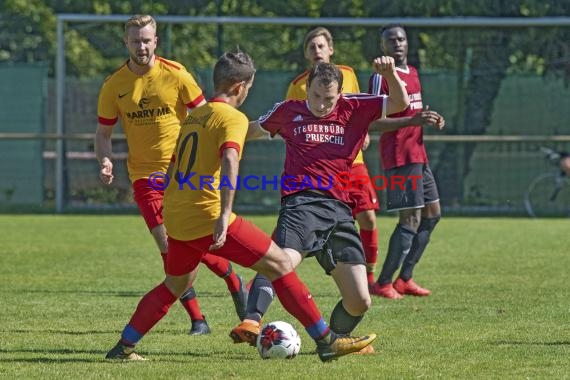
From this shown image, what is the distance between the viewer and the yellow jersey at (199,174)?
684 centimetres

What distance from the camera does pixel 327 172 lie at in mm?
7504

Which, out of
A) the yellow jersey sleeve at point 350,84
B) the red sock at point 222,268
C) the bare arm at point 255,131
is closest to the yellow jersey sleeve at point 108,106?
the red sock at point 222,268

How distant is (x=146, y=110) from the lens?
28.7ft

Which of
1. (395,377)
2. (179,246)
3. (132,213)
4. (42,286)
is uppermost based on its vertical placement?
(179,246)

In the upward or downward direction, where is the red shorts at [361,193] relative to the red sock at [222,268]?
upward

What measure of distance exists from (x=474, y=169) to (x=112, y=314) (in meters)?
12.1

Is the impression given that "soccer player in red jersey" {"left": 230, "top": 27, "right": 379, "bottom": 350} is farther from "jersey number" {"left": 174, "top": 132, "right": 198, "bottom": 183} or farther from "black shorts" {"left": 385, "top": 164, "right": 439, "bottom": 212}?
"jersey number" {"left": 174, "top": 132, "right": 198, "bottom": 183}

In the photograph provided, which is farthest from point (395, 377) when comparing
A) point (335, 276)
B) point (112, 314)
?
point (112, 314)

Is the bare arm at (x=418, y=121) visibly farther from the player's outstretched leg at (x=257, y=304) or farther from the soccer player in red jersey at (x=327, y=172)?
the player's outstretched leg at (x=257, y=304)

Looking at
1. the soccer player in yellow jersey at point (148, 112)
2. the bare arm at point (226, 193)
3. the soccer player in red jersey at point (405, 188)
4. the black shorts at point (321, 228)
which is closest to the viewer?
the bare arm at point (226, 193)

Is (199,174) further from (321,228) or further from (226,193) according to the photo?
(321,228)

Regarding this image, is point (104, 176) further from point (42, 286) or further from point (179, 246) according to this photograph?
point (42, 286)

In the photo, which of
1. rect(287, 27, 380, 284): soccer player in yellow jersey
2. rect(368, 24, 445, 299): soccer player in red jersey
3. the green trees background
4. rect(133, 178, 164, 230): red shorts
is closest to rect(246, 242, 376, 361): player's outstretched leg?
rect(133, 178, 164, 230): red shorts

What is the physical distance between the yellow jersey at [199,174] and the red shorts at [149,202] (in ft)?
5.25
